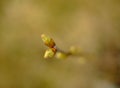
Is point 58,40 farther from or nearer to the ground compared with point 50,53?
farther from the ground

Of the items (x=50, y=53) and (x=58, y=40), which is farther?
(x=58, y=40)

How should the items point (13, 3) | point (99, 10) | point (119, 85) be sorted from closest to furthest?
point (119, 85)
point (99, 10)
point (13, 3)

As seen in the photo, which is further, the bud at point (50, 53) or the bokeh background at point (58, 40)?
the bokeh background at point (58, 40)

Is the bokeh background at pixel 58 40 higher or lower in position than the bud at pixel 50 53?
higher

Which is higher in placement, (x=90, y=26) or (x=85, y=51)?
(x=90, y=26)

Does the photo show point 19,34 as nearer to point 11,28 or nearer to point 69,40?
point 11,28

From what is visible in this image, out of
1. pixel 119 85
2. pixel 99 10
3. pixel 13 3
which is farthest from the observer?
pixel 13 3

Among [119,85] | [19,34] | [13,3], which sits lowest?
[119,85]

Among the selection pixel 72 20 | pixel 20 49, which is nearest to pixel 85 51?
pixel 72 20
